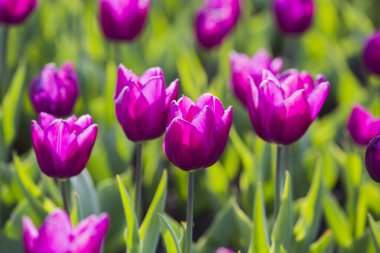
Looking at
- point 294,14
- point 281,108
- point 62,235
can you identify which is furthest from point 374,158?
point 294,14

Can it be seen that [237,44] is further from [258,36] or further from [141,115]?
[141,115]

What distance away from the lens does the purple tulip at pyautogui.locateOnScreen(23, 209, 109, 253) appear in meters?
0.99

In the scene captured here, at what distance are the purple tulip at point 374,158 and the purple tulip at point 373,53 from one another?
0.74m

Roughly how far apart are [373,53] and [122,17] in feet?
2.20

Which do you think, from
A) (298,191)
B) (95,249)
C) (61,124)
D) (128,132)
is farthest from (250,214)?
(95,249)

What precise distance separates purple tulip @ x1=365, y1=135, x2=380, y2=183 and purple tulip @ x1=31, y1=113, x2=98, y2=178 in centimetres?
47

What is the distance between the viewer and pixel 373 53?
2.02 metres

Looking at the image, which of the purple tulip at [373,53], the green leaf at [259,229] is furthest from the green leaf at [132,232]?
Answer: the purple tulip at [373,53]

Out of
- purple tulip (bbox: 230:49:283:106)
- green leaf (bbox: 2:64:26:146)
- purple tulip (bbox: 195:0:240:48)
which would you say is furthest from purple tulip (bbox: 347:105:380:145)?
green leaf (bbox: 2:64:26:146)

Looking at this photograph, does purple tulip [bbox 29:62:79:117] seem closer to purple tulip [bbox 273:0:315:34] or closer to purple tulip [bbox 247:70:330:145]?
purple tulip [bbox 247:70:330:145]

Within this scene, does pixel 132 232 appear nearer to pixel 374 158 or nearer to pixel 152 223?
pixel 152 223

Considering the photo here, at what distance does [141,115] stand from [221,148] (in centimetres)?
17

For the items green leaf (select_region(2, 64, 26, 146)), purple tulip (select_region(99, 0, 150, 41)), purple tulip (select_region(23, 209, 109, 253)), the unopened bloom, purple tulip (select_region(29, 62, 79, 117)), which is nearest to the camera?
purple tulip (select_region(23, 209, 109, 253))

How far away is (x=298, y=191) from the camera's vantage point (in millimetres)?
1984
